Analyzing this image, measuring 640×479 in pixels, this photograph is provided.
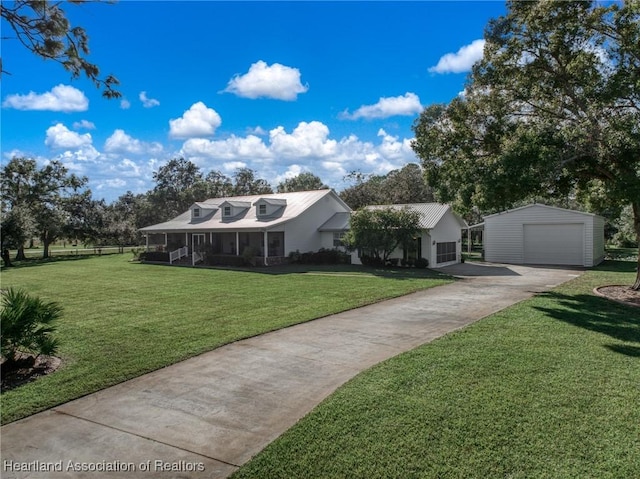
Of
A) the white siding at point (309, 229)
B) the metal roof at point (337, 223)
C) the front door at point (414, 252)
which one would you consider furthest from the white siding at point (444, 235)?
the white siding at point (309, 229)

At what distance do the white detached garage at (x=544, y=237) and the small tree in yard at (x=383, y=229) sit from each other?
741cm

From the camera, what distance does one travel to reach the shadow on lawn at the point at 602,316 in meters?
8.50

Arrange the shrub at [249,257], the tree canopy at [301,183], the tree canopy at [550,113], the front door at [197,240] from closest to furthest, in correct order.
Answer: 1. the tree canopy at [550,113]
2. the shrub at [249,257]
3. the front door at [197,240]
4. the tree canopy at [301,183]

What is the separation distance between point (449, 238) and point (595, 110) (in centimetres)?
1597

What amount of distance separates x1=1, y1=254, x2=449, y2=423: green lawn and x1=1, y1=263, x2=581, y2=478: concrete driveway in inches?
20.1

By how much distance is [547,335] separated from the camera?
864 centimetres

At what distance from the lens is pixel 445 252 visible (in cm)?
2691

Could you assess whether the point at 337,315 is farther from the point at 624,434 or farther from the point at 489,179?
the point at 624,434

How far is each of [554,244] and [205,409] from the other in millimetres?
26536

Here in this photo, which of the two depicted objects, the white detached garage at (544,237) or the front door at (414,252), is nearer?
the front door at (414,252)

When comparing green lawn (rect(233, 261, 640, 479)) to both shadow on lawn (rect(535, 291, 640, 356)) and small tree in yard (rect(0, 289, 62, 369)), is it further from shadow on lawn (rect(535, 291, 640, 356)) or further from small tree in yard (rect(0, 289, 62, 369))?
small tree in yard (rect(0, 289, 62, 369))

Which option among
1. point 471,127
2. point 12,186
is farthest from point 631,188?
point 12,186

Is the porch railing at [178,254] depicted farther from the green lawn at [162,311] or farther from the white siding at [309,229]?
the white siding at [309,229]

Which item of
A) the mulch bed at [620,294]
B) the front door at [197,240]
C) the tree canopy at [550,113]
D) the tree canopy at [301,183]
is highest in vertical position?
→ the tree canopy at [301,183]
